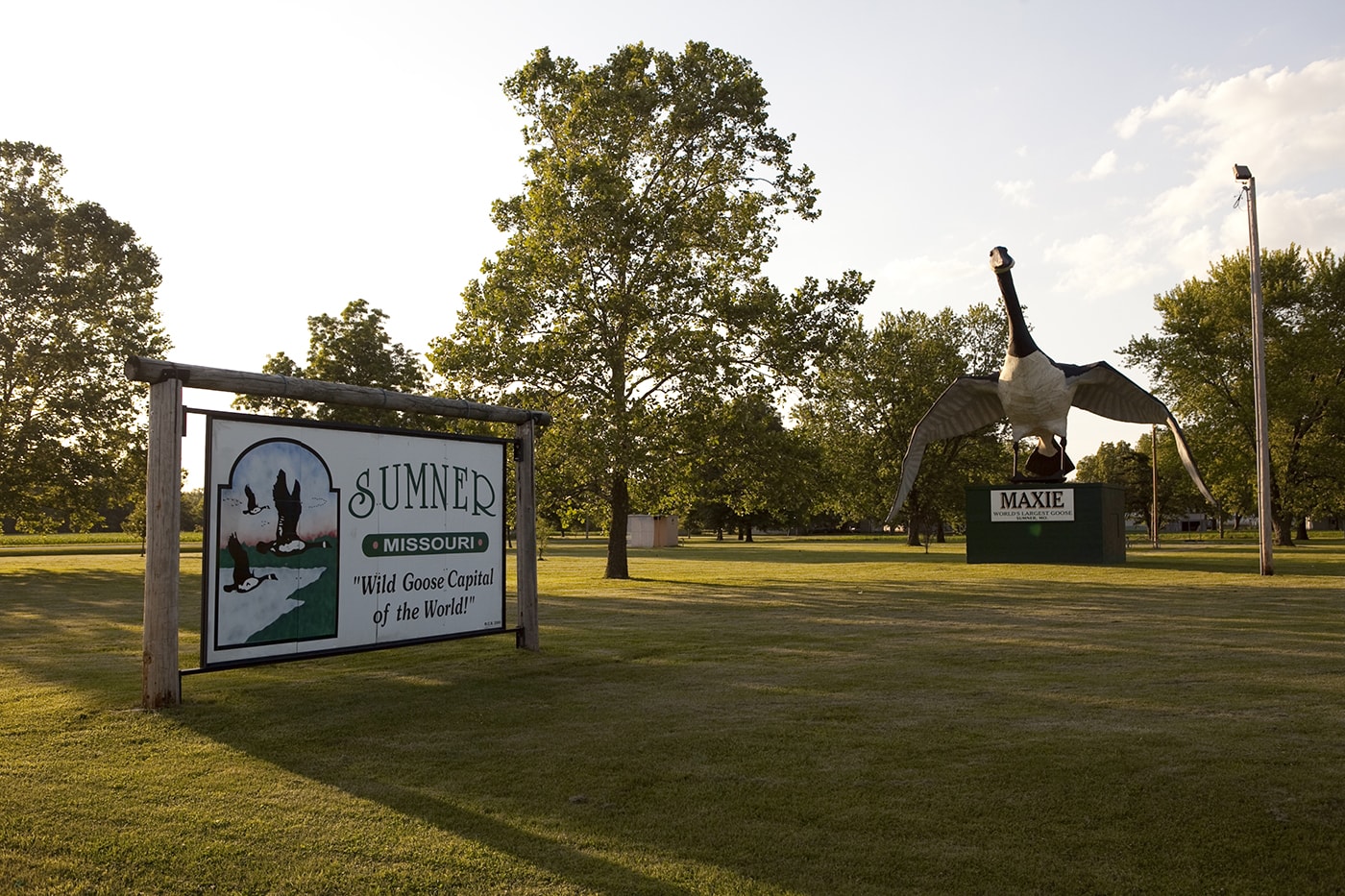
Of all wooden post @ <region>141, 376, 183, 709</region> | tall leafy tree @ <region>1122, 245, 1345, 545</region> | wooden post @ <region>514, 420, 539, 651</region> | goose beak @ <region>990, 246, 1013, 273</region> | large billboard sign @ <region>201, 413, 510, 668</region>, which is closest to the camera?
wooden post @ <region>141, 376, 183, 709</region>

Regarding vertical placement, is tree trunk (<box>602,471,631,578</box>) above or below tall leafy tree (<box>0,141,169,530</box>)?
below

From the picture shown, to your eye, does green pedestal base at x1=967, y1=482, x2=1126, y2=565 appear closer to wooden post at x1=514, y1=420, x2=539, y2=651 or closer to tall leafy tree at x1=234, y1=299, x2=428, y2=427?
wooden post at x1=514, y1=420, x2=539, y2=651

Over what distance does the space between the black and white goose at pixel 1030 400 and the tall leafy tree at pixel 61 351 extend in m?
24.9

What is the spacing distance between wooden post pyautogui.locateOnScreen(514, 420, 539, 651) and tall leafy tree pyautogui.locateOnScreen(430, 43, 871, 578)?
1210 centimetres

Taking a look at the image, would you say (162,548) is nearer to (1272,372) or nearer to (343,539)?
(343,539)

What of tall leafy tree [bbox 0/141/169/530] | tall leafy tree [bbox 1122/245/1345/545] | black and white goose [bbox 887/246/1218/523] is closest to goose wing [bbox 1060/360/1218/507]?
black and white goose [bbox 887/246/1218/523]

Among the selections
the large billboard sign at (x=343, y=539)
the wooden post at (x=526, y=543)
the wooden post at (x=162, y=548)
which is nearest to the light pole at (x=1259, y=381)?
the wooden post at (x=526, y=543)

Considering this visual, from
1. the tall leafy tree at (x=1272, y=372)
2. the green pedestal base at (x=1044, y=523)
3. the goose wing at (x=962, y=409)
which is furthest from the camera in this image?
the tall leafy tree at (x=1272, y=372)

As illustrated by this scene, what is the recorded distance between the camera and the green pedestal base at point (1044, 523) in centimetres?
2666

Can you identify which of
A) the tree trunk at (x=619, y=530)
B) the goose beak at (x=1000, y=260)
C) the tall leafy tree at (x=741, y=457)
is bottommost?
the tree trunk at (x=619, y=530)

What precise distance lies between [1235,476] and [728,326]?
32134 mm

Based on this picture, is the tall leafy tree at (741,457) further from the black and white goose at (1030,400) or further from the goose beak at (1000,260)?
the goose beak at (1000,260)

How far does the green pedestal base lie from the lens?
87.5ft

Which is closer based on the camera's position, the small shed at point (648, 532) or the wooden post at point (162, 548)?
the wooden post at point (162, 548)
